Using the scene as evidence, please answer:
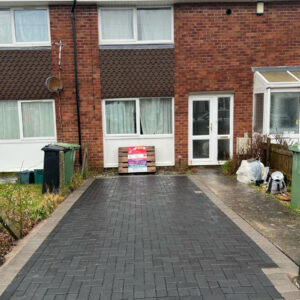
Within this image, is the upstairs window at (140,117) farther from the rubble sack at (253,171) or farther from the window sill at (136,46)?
the rubble sack at (253,171)

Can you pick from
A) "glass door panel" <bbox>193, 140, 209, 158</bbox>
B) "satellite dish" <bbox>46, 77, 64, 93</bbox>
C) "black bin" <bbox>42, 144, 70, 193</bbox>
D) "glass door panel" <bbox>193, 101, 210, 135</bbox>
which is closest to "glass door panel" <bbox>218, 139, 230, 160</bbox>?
"glass door panel" <bbox>193, 140, 209, 158</bbox>

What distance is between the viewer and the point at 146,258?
3.84 meters

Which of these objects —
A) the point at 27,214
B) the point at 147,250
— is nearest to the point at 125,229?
the point at 147,250

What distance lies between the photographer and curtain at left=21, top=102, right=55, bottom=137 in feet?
32.4

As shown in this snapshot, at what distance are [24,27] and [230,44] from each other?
254 inches

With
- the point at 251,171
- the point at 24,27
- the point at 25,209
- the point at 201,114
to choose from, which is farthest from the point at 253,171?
the point at 24,27

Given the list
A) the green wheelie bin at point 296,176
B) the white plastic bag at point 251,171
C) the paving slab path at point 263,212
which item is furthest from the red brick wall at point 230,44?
the green wheelie bin at point 296,176

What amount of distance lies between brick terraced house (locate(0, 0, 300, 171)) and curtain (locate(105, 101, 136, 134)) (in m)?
0.03

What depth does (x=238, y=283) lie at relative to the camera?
10.6 feet

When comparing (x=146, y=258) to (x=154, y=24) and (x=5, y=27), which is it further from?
(x=5, y=27)

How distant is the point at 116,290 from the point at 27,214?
3.03 metres

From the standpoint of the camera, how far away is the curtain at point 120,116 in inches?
395

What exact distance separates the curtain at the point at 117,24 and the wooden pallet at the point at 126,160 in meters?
3.56

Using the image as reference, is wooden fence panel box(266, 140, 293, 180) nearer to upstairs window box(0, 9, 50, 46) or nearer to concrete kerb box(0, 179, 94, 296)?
concrete kerb box(0, 179, 94, 296)
